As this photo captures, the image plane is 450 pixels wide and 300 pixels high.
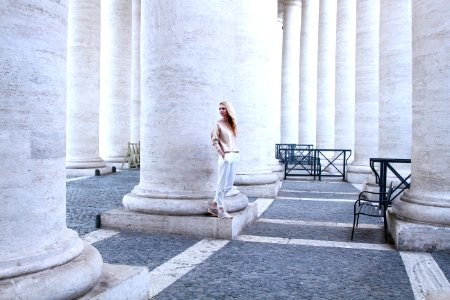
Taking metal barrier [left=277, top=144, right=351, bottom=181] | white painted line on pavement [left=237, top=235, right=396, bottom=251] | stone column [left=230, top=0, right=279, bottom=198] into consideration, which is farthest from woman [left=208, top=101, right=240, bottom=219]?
metal barrier [left=277, top=144, right=351, bottom=181]

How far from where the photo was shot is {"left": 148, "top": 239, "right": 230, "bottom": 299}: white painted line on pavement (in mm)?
7137

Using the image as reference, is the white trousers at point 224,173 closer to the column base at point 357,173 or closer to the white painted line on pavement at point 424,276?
the white painted line on pavement at point 424,276

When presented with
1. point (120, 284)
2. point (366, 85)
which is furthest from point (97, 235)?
point (366, 85)

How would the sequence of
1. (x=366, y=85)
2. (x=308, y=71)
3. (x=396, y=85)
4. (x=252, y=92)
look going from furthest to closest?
1. (x=308, y=71)
2. (x=366, y=85)
3. (x=396, y=85)
4. (x=252, y=92)

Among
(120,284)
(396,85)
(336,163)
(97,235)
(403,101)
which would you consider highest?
(396,85)

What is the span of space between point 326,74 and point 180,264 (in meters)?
33.8

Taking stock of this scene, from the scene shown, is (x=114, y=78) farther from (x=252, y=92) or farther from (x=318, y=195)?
(x=318, y=195)

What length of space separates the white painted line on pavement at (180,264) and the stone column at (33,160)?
1954mm

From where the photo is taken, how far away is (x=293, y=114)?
5056 centimetres

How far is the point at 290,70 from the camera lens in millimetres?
49688

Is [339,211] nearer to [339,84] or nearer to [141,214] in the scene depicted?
[141,214]

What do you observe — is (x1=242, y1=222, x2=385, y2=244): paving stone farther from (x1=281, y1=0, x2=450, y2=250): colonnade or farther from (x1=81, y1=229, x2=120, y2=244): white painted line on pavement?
(x1=81, y1=229, x2=120, y2=244): white painted line on pavement

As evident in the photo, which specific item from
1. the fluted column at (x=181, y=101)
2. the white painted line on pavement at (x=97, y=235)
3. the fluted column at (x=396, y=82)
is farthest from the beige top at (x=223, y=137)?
the fluted column at (x=396, y=82)

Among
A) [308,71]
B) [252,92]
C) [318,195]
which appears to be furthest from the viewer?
[308,71]
